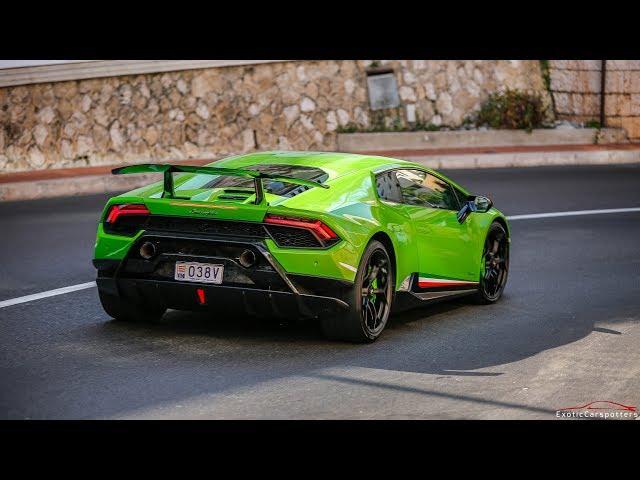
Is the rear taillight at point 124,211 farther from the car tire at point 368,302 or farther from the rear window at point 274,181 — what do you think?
the car tire at point 368,302

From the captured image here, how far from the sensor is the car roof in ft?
30.6

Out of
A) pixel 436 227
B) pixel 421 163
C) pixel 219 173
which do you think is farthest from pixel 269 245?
pixel 421 163

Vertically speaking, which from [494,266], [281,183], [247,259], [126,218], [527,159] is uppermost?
[281,183]

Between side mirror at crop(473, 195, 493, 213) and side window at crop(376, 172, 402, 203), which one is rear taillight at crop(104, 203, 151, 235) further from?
side mirror at crop(473, 195, 493, 213)

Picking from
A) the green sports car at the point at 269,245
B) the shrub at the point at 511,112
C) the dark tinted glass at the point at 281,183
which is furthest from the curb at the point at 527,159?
the green sports car at the point at 269,245

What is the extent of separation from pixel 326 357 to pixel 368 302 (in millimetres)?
635

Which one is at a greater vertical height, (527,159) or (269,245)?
(269,245)

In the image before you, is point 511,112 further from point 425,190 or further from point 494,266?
point 425,190

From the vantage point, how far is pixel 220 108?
21.9 m
